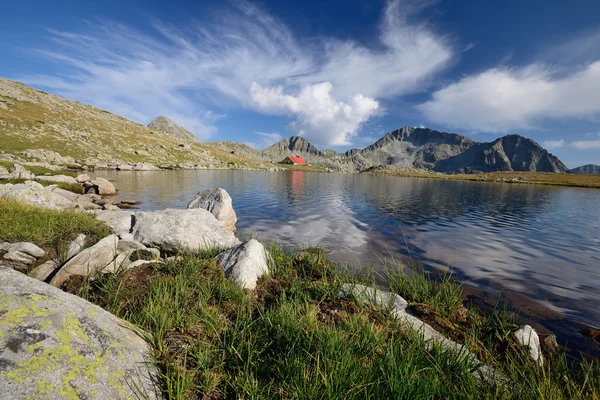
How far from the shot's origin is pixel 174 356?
374 cm

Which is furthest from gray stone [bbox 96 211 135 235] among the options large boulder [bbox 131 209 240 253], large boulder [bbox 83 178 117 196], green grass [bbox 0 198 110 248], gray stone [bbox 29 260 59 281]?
large boulder [bbox 83 178 117 196]

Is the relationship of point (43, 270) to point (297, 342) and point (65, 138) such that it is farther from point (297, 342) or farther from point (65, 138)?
point (65, 138)

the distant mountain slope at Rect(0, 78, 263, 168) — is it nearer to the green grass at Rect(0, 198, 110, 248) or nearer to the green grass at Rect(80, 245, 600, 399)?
the green grass at Rect(0, 198, 110, 248)

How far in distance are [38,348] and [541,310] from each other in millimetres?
13795

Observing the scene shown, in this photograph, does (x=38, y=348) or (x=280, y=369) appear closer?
(x=38, y=348)

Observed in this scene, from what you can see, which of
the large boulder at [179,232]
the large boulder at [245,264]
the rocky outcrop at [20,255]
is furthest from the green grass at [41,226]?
the large boulder at [245,264]

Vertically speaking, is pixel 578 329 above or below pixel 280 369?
below

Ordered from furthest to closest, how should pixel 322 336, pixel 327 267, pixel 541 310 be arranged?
pixel 541 310, pixel 327 267, pixel 322 336

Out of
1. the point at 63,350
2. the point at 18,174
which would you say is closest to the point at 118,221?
the point at 63,350

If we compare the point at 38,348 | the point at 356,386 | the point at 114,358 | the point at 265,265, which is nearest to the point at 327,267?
the point at 265,265

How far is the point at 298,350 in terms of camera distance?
388cm

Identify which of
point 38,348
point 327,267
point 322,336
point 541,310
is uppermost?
point 38,348

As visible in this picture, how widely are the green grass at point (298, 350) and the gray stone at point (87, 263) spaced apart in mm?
755

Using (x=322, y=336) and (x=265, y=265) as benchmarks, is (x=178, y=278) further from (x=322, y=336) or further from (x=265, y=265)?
(x=322, y=336)
